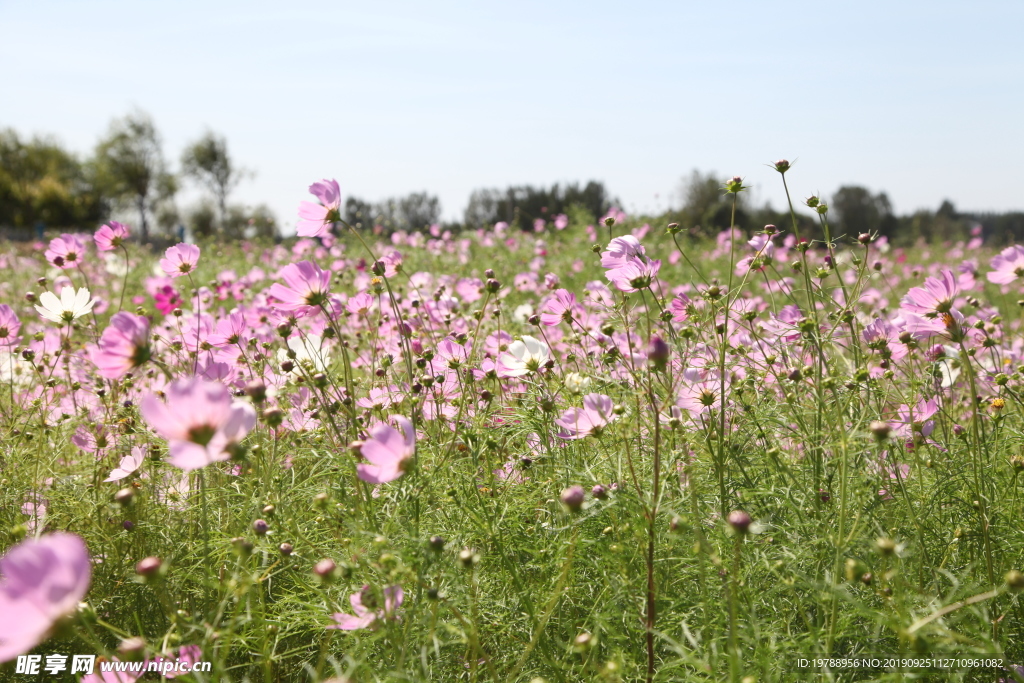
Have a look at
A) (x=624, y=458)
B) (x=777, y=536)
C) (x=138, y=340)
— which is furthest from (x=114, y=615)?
(x=777, y=536)

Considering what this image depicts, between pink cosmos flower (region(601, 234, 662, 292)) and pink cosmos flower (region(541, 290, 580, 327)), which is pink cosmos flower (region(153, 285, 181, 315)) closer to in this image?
pink cosmos flower (region(541, 290, 580, 327))

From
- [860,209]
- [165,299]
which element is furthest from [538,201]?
[860,209]

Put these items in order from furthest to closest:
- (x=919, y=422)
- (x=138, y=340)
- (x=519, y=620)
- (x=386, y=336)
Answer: (x=386, y=336) < (x=919, y=422) < (x=519, y=620) < (x=138, y=340)

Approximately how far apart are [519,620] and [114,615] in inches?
29.3

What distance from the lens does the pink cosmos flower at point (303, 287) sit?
124 centimetres

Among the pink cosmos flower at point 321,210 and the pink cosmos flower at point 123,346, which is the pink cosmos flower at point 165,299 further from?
the pink cosmos flower at point 123,346

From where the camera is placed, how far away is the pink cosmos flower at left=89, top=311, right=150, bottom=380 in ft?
2.82

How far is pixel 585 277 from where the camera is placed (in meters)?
4.82

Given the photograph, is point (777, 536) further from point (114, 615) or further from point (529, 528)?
point (114, 615)

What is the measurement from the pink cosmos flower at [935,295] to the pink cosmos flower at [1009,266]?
1.76ft

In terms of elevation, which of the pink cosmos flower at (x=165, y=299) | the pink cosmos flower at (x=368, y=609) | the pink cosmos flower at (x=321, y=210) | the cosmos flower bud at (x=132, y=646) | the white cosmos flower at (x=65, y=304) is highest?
the pink cosmos flower at (x=321, y=210)

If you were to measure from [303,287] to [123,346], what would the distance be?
430 mm

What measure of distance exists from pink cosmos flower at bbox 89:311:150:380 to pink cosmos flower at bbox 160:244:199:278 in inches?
33.6

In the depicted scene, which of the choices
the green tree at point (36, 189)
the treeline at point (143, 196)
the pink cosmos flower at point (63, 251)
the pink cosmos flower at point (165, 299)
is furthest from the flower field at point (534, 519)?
the green tree at point (36, 189)
